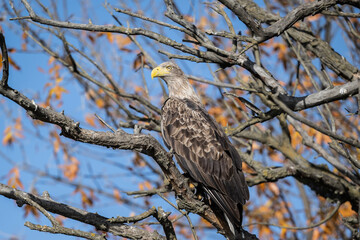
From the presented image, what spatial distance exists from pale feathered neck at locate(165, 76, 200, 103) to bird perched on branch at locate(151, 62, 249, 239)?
33 centimetres

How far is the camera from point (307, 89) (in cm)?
863

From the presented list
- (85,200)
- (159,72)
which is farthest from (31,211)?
(159,72)

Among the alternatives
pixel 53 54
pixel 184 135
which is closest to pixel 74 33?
pixel 53 54

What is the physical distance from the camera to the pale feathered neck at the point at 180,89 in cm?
714

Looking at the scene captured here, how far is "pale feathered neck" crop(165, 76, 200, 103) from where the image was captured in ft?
23.4

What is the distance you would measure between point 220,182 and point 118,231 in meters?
1.68

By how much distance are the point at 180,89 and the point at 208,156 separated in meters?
1.63

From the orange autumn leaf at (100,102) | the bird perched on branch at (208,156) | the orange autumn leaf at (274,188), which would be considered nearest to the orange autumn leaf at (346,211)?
the orange autumn leaf at (274,188)

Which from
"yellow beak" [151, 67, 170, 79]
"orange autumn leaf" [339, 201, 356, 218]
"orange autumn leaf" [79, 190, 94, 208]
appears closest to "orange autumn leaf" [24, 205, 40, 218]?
"orange autumn leaf" [79, 190, 94, 208]

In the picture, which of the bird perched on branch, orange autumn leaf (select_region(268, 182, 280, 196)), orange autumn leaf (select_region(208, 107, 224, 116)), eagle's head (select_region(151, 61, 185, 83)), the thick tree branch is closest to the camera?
the thick tree branch

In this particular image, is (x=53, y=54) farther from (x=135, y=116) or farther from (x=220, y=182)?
(x=220, y=182)

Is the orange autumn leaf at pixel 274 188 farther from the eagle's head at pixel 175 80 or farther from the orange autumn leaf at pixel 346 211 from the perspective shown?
the eagle's head at pixel 175 80

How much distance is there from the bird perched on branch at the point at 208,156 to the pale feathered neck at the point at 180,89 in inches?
13.0

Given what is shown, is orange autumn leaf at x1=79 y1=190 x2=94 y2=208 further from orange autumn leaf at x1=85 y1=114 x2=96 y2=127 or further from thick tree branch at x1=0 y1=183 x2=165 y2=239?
thick tree branch at x1=0 y1=183 x2=165 y2=239
